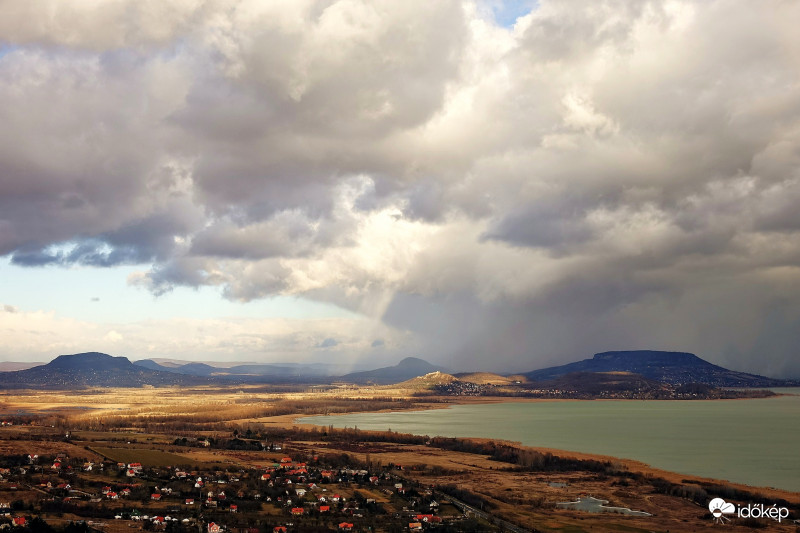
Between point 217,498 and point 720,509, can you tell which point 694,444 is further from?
point 217,498

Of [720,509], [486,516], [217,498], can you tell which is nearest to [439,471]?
[486,516]

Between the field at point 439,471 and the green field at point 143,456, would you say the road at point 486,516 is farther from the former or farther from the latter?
the green field at point 143,456

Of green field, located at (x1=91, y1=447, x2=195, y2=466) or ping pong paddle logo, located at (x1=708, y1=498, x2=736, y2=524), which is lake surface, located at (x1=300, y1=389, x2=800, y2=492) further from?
green field, located at (x1=91, y1=447, x2=195, y2=466)

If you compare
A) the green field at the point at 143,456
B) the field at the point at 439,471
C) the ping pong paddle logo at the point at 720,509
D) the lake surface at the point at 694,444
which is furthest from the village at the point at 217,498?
the lake surface at the point at 694,444

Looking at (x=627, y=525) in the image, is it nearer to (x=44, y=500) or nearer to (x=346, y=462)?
(x=346, y=462)

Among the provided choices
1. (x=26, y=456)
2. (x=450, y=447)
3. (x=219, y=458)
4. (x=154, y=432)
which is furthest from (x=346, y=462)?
(x=154, y=432)

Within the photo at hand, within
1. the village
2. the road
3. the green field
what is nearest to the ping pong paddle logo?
the road

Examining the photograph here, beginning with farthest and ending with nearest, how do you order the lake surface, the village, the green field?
the lake surface
the green field
the village

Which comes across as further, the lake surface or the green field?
the lake surface
